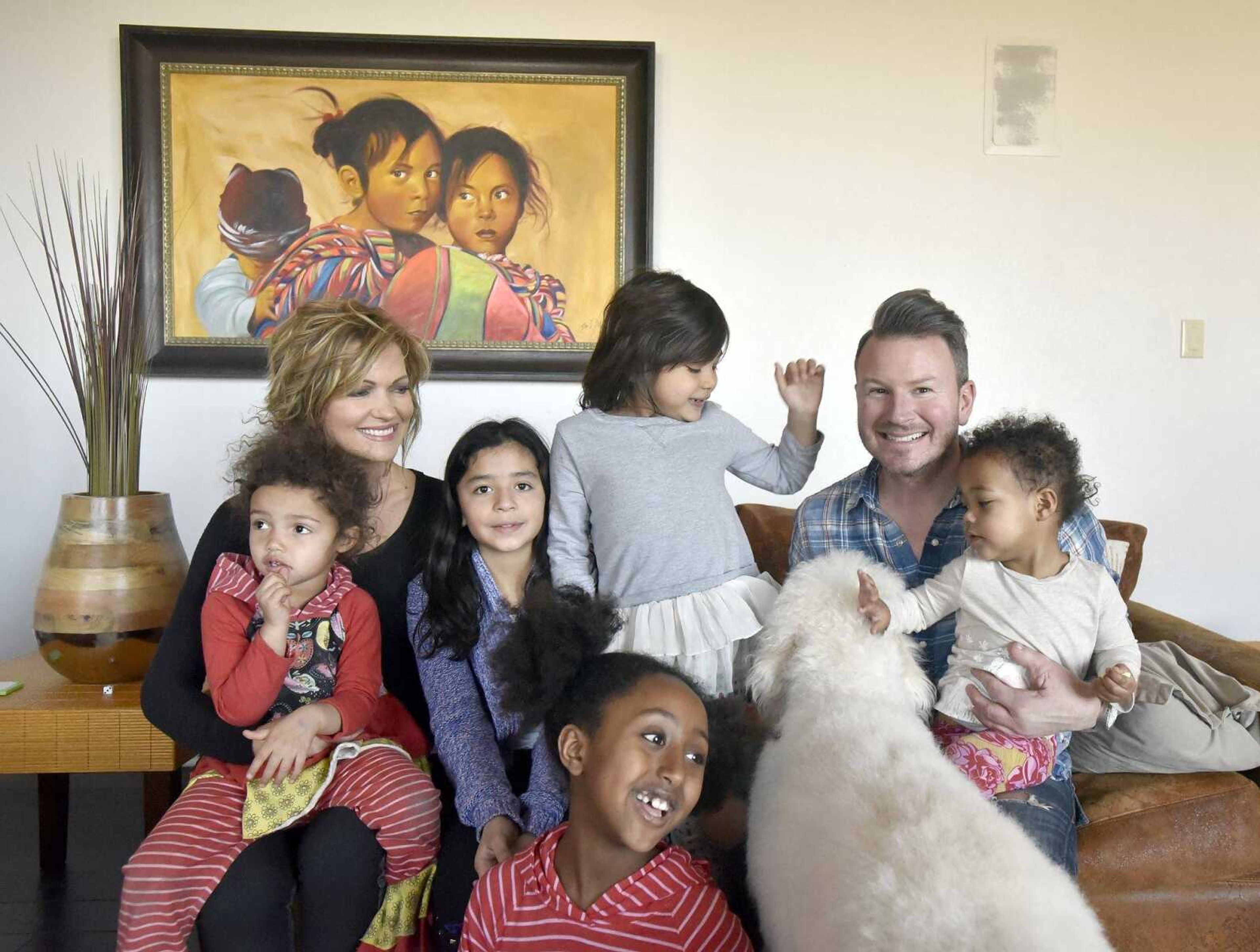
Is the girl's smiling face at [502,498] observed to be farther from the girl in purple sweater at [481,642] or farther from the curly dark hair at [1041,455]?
the curly dark hair at [1041,455]

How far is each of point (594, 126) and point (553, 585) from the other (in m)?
1.71

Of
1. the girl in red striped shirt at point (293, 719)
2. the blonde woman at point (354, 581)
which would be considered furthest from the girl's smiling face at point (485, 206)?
the girl in red striped shirt at point (293, 719)

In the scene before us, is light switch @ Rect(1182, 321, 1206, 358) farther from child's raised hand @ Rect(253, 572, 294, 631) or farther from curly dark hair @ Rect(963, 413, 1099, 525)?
child's raised hand @ Rect(253, 572, 294, 631)

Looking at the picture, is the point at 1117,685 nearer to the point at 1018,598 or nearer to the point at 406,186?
the point at 1018,598

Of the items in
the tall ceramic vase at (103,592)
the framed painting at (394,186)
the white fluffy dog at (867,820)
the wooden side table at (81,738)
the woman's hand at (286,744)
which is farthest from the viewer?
the framed painting at (394,186)

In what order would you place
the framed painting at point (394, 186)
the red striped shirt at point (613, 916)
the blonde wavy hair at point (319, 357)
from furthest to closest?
the framed painting at point (394, 186)
the blonde wavy hair at point (319, 357)
the red striped shirt at point (613, 916)

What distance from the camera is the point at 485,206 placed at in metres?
2.91

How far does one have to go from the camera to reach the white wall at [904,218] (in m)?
2.88

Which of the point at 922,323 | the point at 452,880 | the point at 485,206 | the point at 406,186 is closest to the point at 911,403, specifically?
the point at 922,323

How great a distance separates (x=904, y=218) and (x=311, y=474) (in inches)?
81.9

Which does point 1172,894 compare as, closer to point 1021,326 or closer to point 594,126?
point 1021,326

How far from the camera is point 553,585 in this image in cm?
172

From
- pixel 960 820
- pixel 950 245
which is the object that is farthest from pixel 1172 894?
pixel 950 245

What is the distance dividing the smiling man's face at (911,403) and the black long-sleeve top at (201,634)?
32.7 inches
